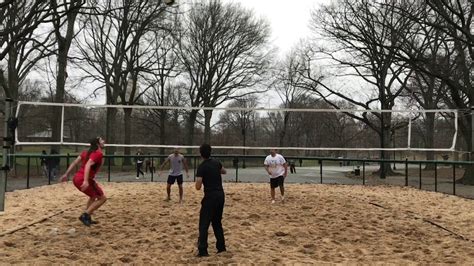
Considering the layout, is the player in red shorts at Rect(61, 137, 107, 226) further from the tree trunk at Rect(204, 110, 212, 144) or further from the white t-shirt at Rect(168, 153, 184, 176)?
the tree trunk at Rect(204, 110, 212, 144)

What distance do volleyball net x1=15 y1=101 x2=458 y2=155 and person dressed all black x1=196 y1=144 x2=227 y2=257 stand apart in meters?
13.4

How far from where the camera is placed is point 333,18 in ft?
→ 96.4

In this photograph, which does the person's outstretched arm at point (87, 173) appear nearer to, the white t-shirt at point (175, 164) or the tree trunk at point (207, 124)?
the white t-shirt at point (175, 164)

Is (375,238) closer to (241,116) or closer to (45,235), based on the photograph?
(45,235)

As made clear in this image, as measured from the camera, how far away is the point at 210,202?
6.85 m

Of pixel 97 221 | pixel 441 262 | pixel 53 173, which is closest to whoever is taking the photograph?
pixel 441 262

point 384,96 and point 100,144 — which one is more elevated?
point 384,96

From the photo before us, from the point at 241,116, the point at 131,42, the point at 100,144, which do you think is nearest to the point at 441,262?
the point at 100,144

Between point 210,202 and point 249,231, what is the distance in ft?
6.43

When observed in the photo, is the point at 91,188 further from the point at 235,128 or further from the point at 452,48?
the point at 235,128

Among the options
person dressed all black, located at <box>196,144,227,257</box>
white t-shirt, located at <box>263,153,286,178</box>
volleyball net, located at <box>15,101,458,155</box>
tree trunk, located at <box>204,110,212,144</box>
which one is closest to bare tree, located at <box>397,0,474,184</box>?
volleyball net, located at <box>15,101,458,155</box>

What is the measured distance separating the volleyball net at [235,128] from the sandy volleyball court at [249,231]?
8536mm

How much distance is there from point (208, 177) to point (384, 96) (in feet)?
90.5

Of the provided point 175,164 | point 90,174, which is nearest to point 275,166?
point 175,164
